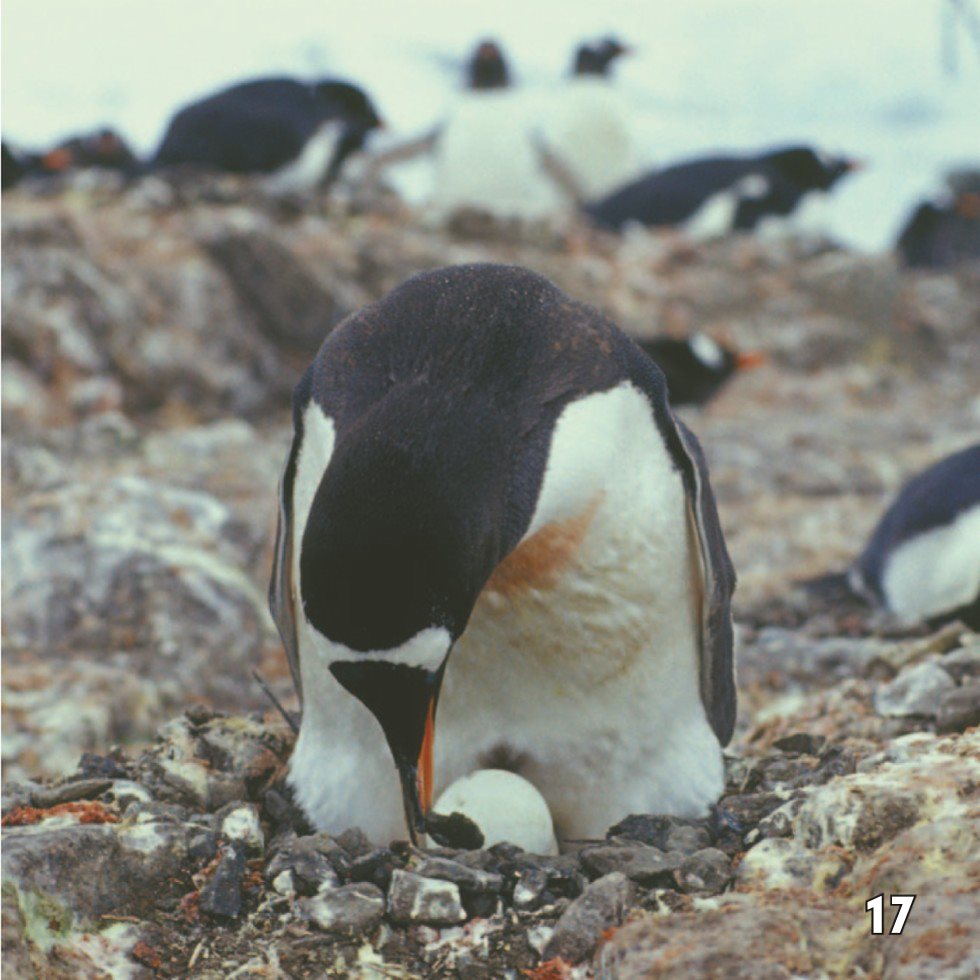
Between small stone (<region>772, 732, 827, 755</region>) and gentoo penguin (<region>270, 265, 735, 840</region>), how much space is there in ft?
0.98

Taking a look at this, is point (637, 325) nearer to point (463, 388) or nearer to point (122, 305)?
point (122, 305)

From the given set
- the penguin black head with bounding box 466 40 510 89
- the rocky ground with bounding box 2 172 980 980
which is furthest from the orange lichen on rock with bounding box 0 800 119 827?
the penguin black head with bounding box 466 40 510 89

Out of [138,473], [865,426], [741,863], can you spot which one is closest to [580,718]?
[741,863]

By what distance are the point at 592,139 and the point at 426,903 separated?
13922 millimetres

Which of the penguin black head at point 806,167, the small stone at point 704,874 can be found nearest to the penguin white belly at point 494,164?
the penguin black head at point 806,167

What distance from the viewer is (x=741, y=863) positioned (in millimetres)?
3068

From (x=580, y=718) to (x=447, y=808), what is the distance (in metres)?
0.37

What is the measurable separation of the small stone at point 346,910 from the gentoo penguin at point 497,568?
0.69 ft

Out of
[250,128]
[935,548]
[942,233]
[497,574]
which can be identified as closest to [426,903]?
[497,574]

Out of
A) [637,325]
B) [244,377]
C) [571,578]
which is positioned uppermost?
[571,578]

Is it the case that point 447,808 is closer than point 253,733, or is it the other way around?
point 447,808

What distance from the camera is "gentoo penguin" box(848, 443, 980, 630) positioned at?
272 inches

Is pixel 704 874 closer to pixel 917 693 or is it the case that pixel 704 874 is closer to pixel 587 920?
pixel 587 920

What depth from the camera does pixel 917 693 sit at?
4.51 meters
